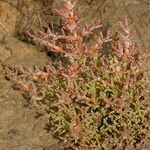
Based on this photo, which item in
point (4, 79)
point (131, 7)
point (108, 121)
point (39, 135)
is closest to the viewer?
point (108, 121)

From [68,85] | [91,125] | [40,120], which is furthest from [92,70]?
[40,120]

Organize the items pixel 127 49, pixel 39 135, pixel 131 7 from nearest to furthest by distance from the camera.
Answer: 1. pixel 127 49
2. pixel 39 135
3. pixel 131 7

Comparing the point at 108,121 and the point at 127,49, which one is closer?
the point at 127,49

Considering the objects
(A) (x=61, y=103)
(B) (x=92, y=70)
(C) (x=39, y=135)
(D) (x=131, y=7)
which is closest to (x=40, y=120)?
(C) (x=39, y=135)

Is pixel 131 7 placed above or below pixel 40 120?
above

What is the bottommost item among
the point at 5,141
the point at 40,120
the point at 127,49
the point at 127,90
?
the point at 5,141

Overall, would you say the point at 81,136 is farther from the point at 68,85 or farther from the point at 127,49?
the point at 127,49
